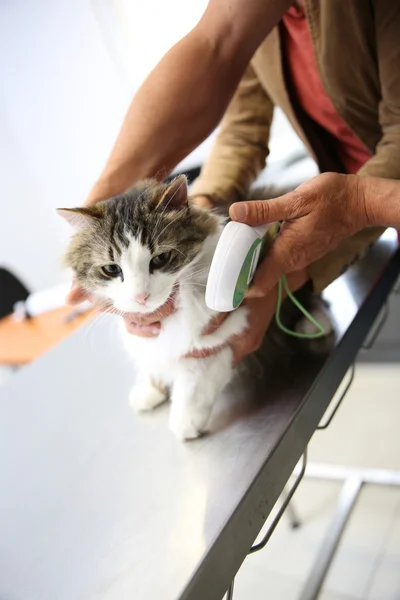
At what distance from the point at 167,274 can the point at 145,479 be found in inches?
12.0

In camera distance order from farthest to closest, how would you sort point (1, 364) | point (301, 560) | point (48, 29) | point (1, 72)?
1. point (1, 72)
2. point (48, 29)
3. point (1, 364)
4. point (301, 560)

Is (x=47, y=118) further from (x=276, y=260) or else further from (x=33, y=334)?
(x=276, y=260)

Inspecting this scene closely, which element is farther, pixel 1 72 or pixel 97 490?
pixel 1 72

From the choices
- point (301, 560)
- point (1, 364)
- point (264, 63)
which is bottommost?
point (301, 560)

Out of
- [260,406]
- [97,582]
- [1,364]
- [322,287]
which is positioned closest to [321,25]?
[322,287]

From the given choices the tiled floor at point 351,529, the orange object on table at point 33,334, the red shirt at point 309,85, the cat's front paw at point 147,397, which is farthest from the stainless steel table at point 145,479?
the orange object on table at point 33,334

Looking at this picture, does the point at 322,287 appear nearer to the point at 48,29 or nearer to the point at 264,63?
the point at 264,63

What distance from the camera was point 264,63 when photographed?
996 mm

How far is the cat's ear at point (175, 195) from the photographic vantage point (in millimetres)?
686

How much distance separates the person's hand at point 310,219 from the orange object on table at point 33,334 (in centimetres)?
119

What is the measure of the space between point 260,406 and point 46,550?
367 mm

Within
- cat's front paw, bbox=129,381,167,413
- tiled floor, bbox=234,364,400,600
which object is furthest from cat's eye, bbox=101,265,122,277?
tiled floor, bbox=234,364,400,600

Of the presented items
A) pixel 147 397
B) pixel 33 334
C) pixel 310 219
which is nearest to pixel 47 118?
pixel 33 334

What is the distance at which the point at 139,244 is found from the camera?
26.5 inches
